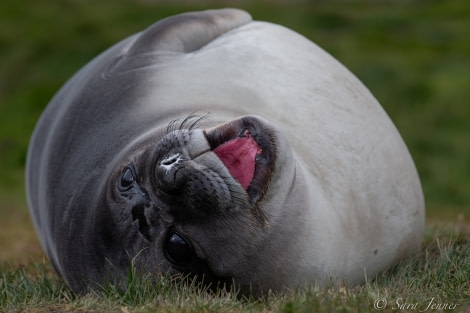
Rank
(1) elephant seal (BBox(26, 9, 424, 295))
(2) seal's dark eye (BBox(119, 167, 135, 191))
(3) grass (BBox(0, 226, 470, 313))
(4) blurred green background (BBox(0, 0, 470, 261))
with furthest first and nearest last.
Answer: (4) blurred green background (BBox(0, 0, 470, 261)), (2) seal's dark eye (BBox(119, 167, 135, 191)), (1) elephant seal (BBox(26, 9, 424, 295)), (3) grass (BBox(0, 226, 470, 313))

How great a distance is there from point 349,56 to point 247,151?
17.9 m

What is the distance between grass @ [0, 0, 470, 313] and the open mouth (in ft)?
1.72

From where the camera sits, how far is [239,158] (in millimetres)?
4496

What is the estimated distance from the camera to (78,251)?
521cm

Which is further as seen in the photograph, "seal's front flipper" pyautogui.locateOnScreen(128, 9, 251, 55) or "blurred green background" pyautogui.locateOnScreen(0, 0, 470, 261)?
"blurred green background" pyautogui.locateOnScreen(0, 0, 470, 261)

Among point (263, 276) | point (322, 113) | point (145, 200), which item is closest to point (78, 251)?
point (145, 200)

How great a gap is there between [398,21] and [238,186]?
22147mm

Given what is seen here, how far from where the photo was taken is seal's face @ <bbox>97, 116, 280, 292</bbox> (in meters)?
4.43

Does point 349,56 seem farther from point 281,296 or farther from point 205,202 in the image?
point 205,202

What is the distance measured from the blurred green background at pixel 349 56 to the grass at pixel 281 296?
8190 millimetres

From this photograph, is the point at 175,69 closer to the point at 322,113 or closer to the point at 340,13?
the point at 322,113

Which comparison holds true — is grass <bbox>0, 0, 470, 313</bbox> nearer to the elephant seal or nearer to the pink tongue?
the elephant seal

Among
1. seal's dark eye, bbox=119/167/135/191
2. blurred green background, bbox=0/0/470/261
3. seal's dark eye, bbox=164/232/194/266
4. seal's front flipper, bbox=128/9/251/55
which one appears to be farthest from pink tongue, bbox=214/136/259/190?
blurred green background, bbox=0/0/470/261

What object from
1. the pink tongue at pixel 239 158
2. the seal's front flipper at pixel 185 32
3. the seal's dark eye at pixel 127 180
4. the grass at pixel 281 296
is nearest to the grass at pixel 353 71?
the grass at pixel 281 296
